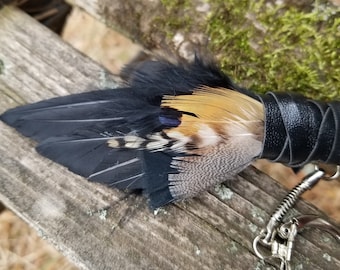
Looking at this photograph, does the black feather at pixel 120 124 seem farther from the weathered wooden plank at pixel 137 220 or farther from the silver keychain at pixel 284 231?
the silver keychain at pixel 284 231

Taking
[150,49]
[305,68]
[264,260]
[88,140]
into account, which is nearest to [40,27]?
[150,49]

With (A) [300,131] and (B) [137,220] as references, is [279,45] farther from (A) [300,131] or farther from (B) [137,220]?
(B) [137,220]

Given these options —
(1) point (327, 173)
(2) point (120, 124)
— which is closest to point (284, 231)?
(1) point (327, 173)

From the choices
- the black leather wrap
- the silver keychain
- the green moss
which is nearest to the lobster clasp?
the silver keychain

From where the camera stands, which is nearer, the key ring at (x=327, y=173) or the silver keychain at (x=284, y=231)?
the silver keychain at (x=284, y=231)

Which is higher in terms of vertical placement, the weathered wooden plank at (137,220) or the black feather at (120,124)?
the black feather at (120,124)

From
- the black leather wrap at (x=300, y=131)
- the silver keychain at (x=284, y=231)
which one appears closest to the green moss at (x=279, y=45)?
the black leather wrap at (x=300, y=131)

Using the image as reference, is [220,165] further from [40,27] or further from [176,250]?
[40,27]
